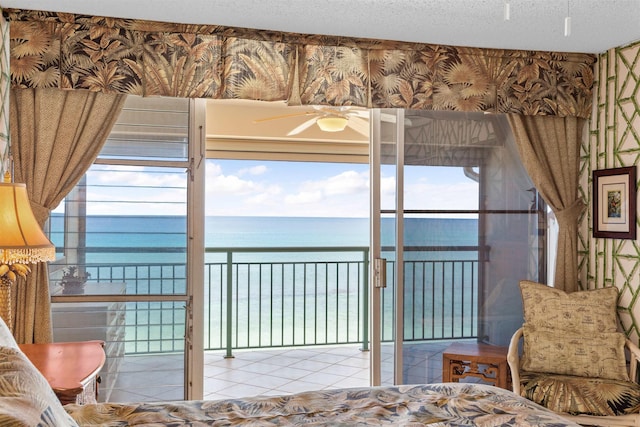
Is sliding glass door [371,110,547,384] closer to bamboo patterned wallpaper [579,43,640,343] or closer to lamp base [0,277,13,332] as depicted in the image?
bamboo patterned wallpaper [579,43,640,343]

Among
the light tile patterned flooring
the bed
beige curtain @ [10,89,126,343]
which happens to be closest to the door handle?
the light tile patterned flooring

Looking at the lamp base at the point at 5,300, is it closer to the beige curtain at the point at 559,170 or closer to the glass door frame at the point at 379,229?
the glass door frame at the point at 379,229

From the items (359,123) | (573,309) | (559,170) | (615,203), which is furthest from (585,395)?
(359,123)

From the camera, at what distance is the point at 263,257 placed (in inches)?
563

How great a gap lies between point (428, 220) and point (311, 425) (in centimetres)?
230

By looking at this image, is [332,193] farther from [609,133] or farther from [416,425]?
[416,425]

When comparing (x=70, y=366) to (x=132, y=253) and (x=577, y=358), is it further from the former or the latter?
(x=577, y=358)

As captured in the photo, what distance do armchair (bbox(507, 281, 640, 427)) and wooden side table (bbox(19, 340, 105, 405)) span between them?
7.37 feet

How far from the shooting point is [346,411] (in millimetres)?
1899

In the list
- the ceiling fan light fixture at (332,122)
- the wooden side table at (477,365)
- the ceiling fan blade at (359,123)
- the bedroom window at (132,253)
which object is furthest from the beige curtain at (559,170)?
the bedroom window at (132,253)

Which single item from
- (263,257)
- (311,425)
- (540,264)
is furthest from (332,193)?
(311,425)

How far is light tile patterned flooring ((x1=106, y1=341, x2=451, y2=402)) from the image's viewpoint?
3.47m

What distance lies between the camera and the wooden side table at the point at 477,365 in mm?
3422

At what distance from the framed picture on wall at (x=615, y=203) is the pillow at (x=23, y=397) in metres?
3.34
